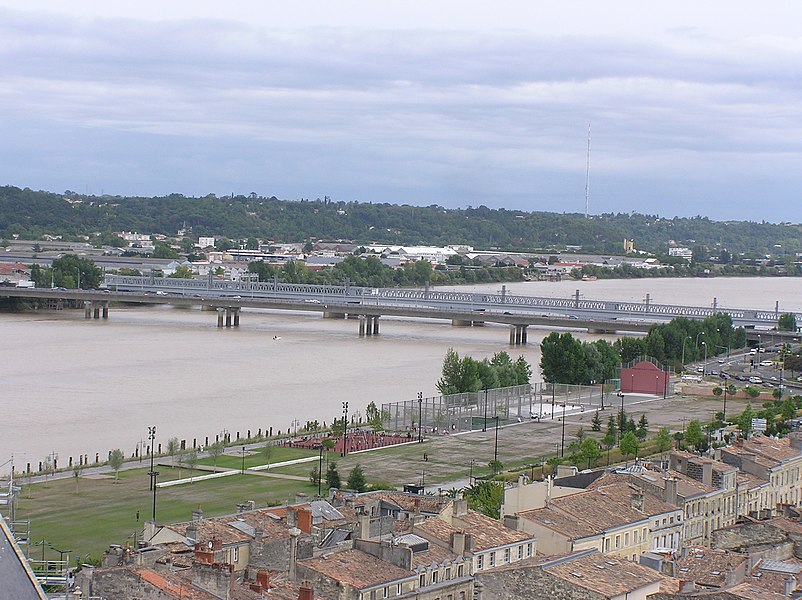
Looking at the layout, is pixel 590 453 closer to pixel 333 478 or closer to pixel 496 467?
pixel 496 467

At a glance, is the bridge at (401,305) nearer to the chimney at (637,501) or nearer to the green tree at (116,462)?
the green tree at (116,462)

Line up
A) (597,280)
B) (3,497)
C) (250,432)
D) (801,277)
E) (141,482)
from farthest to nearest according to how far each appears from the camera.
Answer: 1. (801,277)
2. (597,280)
3. (250,432)
4. (141,482)
5. (3,497)

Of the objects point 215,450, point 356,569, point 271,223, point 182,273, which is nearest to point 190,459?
point 215,450

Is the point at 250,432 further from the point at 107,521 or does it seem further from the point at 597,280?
the point at 597,280

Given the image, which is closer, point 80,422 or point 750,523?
point 750,523

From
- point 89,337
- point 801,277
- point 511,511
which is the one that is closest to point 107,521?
point 511,511

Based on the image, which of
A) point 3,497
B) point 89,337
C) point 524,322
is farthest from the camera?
point 524,322
